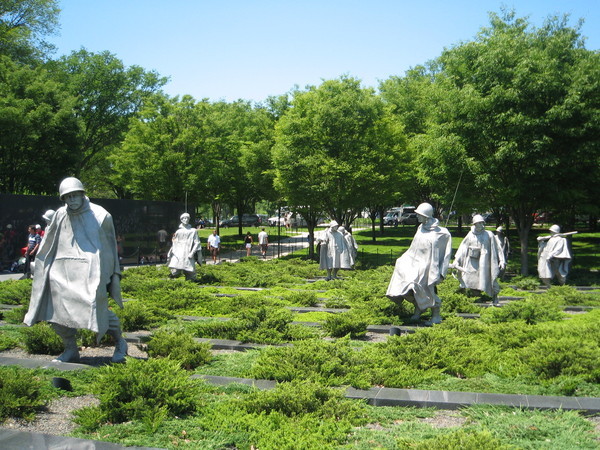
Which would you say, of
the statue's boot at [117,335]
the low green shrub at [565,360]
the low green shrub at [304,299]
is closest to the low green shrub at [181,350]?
the statue's boot at [117,335]

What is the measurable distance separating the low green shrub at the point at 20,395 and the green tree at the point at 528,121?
698 inches

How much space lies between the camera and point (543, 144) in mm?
19469

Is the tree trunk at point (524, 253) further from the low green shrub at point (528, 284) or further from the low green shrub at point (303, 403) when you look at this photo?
the low green shrub at point (303, 403)

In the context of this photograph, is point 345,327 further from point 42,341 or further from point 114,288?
point 42,341

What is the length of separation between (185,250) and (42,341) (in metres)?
9.38

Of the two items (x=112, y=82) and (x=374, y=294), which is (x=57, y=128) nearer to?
(x=112, y=82)

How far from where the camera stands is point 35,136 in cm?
2748

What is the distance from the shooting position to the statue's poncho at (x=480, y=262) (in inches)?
535

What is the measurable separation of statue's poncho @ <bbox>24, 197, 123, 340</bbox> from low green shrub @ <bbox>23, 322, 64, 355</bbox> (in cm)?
118

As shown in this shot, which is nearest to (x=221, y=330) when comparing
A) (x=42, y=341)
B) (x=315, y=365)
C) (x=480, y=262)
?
(x=42, y=341)

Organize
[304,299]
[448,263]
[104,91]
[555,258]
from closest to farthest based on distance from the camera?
[448,263] < [304,299] < [555,258] < [104,91]

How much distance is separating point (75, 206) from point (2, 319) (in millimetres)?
5283

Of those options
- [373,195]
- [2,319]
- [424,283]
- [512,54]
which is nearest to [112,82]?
[373,195]

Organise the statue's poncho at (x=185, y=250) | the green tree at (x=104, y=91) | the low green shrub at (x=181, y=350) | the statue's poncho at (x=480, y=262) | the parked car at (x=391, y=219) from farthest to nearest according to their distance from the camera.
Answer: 1. the parked car at (x=391, y=219)
2. the green tree at (x=104, y=91)
3. the statue's poncho at (x=185, y=250)
4. the statue's poncho at (x=480, y=262)
5. the low green shrub at (x=181, y=350)
